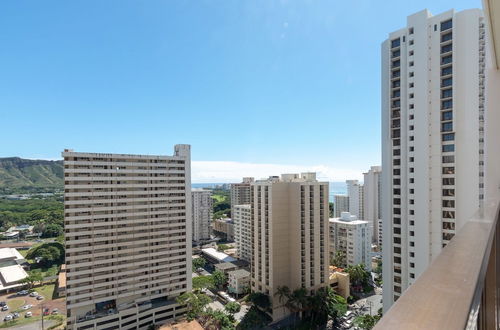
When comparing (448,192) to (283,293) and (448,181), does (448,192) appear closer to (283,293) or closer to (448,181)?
(448,181)

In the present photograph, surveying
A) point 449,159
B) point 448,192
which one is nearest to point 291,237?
point 448,192

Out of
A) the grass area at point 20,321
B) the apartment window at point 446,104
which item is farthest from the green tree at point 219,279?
the apartment window at point 446,104

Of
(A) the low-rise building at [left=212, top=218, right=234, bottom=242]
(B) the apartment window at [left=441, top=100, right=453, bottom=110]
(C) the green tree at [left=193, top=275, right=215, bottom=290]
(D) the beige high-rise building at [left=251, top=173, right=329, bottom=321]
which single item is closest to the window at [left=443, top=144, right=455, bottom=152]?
(B) the apartment window at [left=441, top=100, right=453, bottom=110]

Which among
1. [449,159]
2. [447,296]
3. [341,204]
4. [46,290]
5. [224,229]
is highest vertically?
[449,159]

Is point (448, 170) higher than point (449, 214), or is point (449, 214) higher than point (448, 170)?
point (448, 170)

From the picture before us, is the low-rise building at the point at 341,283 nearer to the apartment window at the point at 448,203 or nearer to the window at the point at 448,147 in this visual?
the apartment window at the point at 448,203
